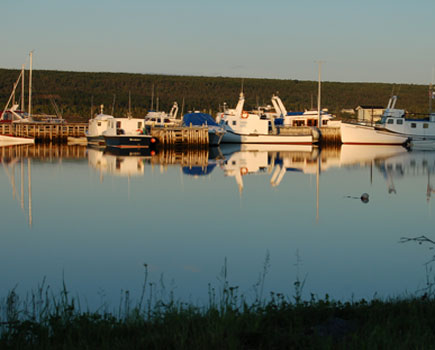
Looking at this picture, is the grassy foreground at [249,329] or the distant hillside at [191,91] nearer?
the grassy foreground at [249,329]

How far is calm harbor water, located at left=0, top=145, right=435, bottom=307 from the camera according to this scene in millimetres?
10312

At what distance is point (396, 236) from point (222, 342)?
9.31 metres

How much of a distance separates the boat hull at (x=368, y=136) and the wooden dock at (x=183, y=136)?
1371cm

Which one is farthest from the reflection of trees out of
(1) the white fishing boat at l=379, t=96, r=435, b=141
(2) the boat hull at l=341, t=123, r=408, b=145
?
(1) the white fishing boat at l=379, t=96, r=435, b=141

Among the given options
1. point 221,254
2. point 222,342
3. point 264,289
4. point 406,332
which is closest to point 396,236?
point 221,254

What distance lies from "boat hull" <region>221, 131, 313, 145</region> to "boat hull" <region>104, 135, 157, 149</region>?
927 cm

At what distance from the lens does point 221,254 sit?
485 inches

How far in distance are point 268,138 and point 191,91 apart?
8273 centimetres

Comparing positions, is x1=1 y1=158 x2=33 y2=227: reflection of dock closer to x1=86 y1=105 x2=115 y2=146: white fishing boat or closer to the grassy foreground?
the grassy foreground

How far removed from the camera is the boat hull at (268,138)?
55719 millimetres

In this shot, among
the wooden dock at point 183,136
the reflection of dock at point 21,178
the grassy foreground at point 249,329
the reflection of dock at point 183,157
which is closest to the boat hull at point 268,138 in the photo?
the wooden dock at point 183,136

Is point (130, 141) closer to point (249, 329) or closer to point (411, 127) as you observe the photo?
point (411, 127)

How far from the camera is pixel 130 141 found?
1893 inches

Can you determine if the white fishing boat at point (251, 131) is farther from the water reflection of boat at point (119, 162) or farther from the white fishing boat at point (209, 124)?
the water reflection of boat at point (119, 162)
